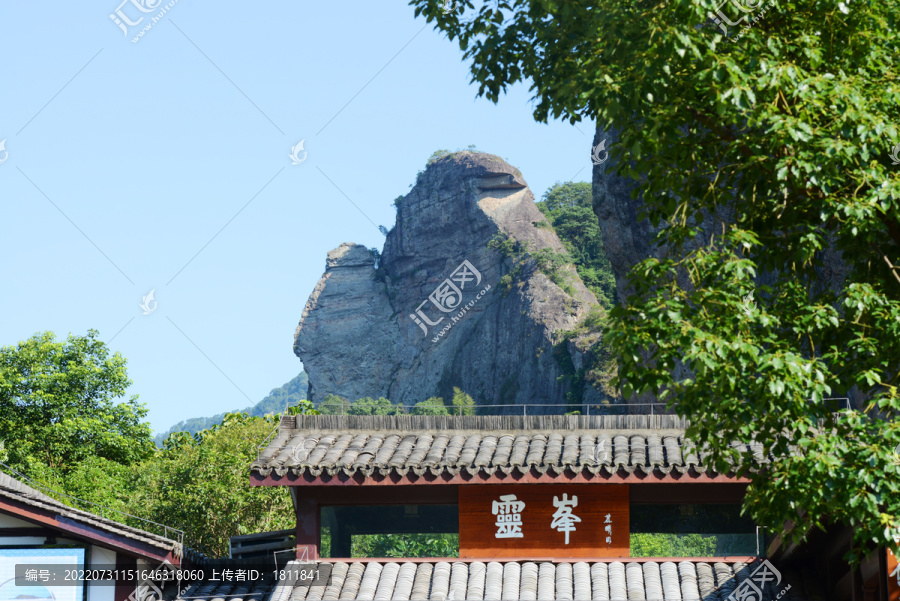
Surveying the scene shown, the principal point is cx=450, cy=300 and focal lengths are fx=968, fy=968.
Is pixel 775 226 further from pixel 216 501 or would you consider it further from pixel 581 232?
pixel 581 232

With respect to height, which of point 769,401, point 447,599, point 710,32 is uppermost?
point 710,32

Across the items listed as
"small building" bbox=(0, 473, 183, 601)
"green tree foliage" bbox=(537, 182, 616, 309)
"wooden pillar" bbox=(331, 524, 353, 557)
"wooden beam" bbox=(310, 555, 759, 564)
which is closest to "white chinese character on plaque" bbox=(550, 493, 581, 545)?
"wooden beam" bbox=(310, 555, 759, 564)

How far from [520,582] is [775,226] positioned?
20.6 ft

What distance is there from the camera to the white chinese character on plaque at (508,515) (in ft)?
41.9

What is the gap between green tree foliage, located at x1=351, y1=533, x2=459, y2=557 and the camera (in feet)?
42.1

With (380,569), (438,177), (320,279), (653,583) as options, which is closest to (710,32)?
(653,583)

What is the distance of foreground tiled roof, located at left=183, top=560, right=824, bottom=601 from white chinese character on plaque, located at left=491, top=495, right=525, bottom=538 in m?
0.42

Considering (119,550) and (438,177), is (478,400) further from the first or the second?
Result: (119,550)

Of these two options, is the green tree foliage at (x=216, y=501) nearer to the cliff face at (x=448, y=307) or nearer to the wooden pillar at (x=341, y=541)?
the wooden pillar at (x=341, y=541)

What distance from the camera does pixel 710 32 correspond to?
23.7ft

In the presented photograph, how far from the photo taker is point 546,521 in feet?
41.9

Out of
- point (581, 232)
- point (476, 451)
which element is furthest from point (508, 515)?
point (581, 232)

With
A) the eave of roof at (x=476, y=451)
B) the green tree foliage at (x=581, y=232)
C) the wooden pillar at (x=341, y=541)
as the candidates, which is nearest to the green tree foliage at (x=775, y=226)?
the eave of roof at (x=476, y=451)

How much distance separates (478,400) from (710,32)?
273 ft
